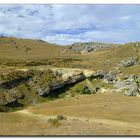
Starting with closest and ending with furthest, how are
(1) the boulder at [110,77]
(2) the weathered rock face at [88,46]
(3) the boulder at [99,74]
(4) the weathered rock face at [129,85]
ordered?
(2) the weathered rock face at [88,46], (4) the weathered rock face at [129,85], (3) the boulder at [99,74], (1) the boulder at [110,77]

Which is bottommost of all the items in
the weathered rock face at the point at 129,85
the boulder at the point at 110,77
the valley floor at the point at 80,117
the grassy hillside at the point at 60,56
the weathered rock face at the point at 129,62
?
the valley floor at the point at 80,117

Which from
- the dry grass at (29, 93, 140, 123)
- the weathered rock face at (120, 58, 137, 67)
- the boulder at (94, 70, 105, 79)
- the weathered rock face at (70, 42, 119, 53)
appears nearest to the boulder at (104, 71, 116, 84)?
the boulder at (94, 70, 105, 79)

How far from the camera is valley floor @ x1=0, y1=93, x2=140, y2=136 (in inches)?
564

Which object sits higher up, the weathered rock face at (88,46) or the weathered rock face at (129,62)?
the weathered rock face at (88,46)

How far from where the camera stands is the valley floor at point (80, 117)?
47.0 feet

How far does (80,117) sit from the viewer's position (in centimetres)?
1648

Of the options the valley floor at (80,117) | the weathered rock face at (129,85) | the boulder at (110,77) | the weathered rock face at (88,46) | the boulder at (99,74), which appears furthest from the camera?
the boulder at (110,77)

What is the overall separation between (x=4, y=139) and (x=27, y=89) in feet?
21.0

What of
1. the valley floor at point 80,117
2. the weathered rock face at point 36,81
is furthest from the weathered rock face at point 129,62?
the valley floor at point 80,117

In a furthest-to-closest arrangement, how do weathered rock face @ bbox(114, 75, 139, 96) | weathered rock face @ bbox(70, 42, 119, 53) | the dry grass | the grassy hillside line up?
1. weathered rock face @ bbox(114, 75, 139, 96)
2. the grassy hillside
3. weathered rock face @ bbox(70, 42, 119, 53)
4. the dry grass

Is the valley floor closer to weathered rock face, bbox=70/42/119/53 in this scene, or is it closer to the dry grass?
the dry grass

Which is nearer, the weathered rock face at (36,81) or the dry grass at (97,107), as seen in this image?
the dry grass at (97,107)

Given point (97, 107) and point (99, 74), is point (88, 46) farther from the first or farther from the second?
point (97, 107)

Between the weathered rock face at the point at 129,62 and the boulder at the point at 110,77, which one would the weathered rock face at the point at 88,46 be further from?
the weathered rock face at the point at 129,62
